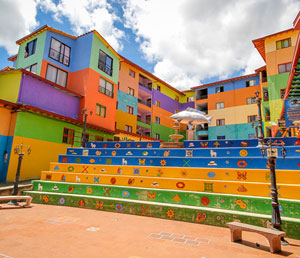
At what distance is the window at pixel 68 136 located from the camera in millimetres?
17758

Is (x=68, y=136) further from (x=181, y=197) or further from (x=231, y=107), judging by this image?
(x=231, y=107)

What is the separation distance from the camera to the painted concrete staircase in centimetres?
611

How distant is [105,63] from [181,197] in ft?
67.7

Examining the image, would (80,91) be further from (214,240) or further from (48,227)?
(214,240)

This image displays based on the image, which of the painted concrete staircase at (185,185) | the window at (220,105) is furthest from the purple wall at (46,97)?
the window at (220,105)

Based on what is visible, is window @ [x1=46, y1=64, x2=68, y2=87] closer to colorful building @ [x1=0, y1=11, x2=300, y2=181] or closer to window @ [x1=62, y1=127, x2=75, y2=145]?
colorful building @ [x1=0, y1=11, x2=300, y2=181]

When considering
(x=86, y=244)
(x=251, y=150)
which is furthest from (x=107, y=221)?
(x=251, y=150)

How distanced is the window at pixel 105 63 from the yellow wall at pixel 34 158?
10753 mm

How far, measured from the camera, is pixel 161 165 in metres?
9.53

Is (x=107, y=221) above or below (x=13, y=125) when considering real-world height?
below

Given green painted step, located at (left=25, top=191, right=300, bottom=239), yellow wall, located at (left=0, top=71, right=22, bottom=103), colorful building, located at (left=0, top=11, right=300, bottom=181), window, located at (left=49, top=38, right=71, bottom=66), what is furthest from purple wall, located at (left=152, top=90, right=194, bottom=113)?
green painted step, located at (left=25, top=191, right=300, bottom=239)

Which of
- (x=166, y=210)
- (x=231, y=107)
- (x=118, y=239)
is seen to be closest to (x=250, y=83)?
(x=231, y=107)

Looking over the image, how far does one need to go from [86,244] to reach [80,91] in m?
18.8

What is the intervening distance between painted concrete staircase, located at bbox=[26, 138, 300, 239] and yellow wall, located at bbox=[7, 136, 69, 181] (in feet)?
14.4
